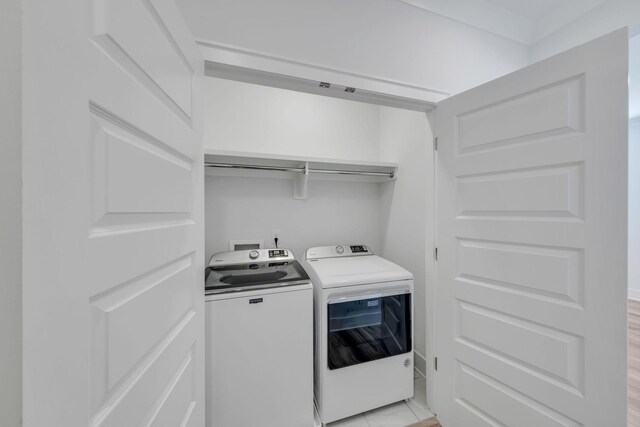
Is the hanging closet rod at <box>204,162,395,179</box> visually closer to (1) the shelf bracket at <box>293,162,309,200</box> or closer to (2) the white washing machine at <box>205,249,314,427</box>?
(1) the shelf bracket at <box>293,162,309,200</box>

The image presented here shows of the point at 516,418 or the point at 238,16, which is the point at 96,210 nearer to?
the point at 238,16

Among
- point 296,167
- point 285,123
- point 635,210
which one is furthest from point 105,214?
point 635,210

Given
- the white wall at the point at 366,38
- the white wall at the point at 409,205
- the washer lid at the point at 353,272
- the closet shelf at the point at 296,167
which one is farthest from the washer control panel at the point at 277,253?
the white wall at the point at 366,38

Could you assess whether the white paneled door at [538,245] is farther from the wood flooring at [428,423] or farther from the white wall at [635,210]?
the white wall at [635,210]

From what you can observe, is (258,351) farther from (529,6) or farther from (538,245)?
(529,6)

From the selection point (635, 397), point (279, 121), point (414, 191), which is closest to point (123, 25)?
point (279, 121)

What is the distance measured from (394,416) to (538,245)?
147cm

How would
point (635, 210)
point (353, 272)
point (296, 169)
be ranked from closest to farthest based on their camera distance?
point (353, 272) < point (296, 169) < point (635, 210)

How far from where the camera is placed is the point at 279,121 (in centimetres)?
233

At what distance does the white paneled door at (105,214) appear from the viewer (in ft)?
1.20

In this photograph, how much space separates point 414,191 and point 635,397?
2.17 metres

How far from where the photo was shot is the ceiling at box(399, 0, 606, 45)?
156cm

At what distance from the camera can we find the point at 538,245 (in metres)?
1.13

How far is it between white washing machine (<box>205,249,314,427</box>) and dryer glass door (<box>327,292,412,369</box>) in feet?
0.60
